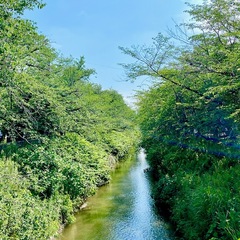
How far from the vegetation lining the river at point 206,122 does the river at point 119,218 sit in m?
1.00

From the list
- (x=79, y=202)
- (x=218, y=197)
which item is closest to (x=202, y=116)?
(x=218, y=197)

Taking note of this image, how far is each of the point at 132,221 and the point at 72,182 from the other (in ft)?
10.7

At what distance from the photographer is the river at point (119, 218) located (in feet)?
35.2

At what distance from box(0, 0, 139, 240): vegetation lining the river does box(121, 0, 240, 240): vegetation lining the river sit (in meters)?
4.50

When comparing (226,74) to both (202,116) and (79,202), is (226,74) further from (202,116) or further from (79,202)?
(79,202)

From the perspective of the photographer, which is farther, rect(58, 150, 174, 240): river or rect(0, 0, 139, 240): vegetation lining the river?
rect(58, 150, 174, 240): river

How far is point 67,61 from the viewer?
70.1 ft

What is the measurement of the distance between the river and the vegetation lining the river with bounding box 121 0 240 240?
100 cm

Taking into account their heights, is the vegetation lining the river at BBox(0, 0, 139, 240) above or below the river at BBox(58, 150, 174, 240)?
above

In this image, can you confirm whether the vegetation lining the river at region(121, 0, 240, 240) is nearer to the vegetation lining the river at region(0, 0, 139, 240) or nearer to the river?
the river

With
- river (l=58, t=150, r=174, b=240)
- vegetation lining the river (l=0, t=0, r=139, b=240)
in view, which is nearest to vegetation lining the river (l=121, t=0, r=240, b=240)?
river (l=58, t=150, r=174, b=240)

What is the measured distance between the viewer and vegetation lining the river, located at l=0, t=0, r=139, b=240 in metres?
7.73

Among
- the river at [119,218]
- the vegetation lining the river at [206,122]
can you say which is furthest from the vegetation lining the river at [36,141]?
the vegetation lining the river at [206,122]

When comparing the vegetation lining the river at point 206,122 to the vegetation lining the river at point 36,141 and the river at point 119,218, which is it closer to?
the river at point 119,218
